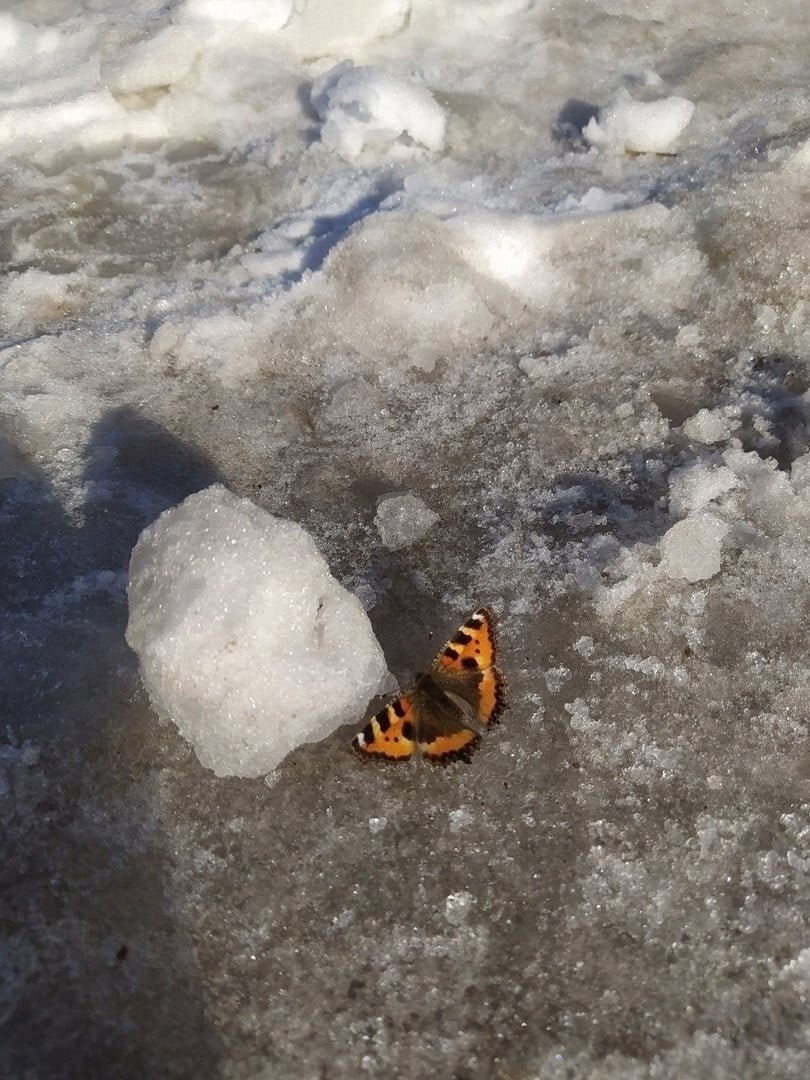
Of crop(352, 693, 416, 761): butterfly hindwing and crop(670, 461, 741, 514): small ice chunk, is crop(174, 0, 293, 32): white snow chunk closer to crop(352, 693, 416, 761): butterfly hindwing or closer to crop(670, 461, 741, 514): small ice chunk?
crop(670, 461, 741, 514): small ice chunk

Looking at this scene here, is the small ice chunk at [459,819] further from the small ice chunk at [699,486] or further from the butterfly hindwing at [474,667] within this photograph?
the small ice chunk at [699,486]

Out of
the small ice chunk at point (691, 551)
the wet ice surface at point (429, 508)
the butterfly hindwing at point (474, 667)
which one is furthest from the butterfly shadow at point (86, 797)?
the small ice chunk at point (691, 551)

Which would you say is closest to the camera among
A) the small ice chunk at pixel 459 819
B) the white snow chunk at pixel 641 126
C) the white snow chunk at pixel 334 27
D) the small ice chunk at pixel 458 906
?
the small ice chunk at pixel 458 906

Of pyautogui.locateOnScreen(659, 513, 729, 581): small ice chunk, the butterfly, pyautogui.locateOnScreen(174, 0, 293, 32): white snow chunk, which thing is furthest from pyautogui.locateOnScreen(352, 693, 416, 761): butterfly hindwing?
pyautogui.locateOnScreen(174, 0, 293, 32): white snow chunk

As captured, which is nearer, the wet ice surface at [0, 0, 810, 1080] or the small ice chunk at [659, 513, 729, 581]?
the wet ice surface at [0, 0, 810, 1080]

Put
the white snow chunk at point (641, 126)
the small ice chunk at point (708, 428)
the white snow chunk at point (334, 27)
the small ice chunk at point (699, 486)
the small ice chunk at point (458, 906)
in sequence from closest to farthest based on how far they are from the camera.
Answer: the small ice chunk at point (458, 906) → the small ice chunk at point (699, 486) → the small ice chunk at point (708, 428) → the white snow chunk at point (641, 126) → the white snow chunk at point (334, 27)

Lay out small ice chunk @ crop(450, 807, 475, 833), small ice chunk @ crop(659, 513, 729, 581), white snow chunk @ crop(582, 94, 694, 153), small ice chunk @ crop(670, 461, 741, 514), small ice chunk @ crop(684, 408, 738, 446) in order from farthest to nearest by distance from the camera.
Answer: white snow chunk @ crop(582, 94, 694, 153) → small ice chunk @ crop(684, 408, 738, 446) → small ice chunk @ crop(670, 461, 741, 514) → small ice chunk @ crop(659, 513, 729, 581) → small ice chunk @ crop(450, 807, 475, 833)
